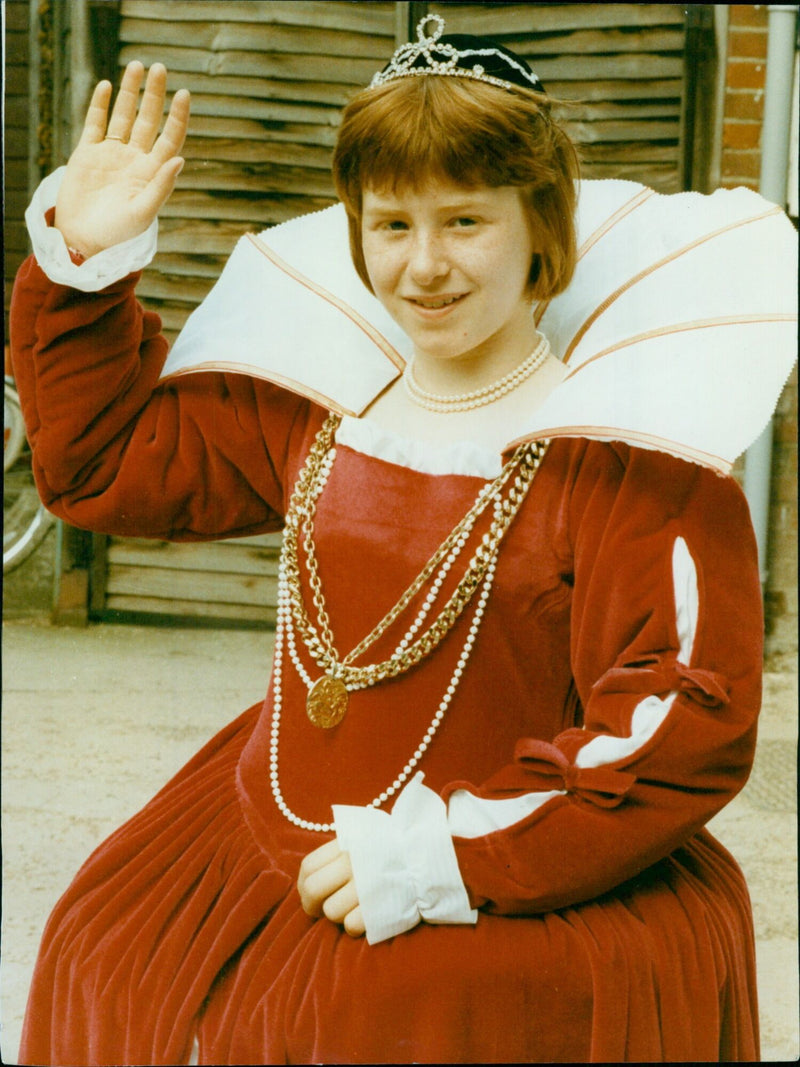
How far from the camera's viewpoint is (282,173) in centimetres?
150

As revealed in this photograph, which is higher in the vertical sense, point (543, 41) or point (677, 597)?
point (543, 41)

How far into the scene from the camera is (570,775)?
87cm

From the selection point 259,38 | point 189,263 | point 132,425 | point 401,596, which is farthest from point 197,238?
point 401,596

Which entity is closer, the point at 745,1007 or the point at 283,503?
the point at 745,1007

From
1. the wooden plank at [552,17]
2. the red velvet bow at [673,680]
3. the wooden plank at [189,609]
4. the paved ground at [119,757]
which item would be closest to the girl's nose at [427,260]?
the red velvet bow at [673,680]

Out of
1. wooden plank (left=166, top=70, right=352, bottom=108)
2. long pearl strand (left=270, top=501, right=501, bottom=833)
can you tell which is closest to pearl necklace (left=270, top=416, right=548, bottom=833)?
long pearl strand (left=270, top=501, right=501, bottom=833)

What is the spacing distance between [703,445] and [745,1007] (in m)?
0.46

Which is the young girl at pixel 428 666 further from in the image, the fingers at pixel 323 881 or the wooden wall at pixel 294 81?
the wooden wall at pixel 294 81

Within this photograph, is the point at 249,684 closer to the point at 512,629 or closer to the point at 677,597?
the point at 512,629

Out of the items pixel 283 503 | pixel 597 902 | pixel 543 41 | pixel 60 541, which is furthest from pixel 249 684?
pixel 543 41

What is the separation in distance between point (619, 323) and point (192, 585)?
0.89 metres

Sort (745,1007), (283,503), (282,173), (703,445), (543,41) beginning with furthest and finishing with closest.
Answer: (282,173) → (543,41) → (283,503) → (745,1007) → (703,445)

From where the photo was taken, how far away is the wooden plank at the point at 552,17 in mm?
1229

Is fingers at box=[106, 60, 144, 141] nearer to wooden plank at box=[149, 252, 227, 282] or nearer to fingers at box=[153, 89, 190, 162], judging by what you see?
fingers at box=[153, 89, 190, 162]
